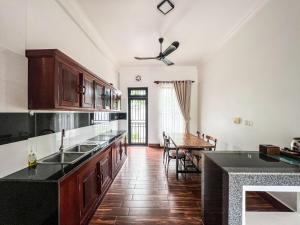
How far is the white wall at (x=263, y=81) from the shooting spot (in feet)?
8.44

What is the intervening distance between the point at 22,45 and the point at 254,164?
2.51m

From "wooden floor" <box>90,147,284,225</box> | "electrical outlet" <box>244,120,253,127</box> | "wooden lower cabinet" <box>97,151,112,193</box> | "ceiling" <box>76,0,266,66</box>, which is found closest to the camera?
"wooden floor" <box>90,147,284,225</box>

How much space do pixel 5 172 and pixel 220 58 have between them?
5.16 meters

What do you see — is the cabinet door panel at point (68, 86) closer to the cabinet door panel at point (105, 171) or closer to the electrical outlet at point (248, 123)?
the cabinet door panel at point (105, 171)

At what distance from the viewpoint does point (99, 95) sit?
11.8ft

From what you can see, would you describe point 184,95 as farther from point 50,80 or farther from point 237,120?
point 50,80

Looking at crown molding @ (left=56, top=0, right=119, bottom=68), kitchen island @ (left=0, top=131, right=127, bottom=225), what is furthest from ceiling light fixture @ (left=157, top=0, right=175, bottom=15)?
kitchen island @ (left=0, top=131, right=127, bottom=225)

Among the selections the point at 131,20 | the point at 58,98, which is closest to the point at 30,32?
the point at 58,98

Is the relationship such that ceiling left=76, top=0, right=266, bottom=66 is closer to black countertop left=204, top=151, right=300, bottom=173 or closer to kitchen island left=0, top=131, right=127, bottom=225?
black countertop left=204, top=151, right=300, bottom=173

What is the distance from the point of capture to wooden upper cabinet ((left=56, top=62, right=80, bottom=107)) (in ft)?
6.88

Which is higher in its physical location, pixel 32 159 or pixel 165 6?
pixel 165 6

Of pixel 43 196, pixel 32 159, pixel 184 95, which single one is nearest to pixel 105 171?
pixel 32 159

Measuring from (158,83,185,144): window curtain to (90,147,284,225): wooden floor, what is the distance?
111 inches

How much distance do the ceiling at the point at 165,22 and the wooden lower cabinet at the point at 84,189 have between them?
241 centimetres
